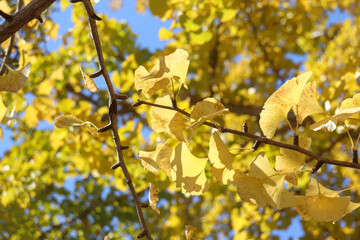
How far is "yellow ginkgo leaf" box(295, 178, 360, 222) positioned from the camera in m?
0.45

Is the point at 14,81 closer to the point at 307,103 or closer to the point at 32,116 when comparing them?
the point at 307,103

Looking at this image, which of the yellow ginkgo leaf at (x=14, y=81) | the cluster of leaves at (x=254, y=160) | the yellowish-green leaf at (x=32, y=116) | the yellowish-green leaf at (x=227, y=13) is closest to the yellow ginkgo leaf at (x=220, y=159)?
the cluster of leaves at (x=254, y=160)

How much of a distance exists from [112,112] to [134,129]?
711mm

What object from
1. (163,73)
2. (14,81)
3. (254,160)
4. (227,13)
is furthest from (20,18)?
(227,13)

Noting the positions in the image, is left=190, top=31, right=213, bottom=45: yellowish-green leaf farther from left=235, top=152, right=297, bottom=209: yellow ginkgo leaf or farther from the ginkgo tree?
left=235, top=152, right=297, bottom=209: yellow ginkgo leaf

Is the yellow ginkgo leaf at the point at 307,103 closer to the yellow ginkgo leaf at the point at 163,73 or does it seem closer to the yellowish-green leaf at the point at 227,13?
the yellow ginkgo leaf at the point at 163,73

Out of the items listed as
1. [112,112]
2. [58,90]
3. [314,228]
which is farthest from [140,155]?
[58,90]

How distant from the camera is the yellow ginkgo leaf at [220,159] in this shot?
0.44m

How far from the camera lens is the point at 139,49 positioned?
5.71ft

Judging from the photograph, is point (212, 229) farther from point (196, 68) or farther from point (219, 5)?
point (219, 5)

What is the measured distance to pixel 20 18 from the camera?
493mm

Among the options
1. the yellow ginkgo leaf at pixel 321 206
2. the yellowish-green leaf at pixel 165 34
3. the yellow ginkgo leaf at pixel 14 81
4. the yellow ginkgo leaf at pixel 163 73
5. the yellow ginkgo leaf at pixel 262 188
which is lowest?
the yellow ginkgo leaf at pixel 321 206

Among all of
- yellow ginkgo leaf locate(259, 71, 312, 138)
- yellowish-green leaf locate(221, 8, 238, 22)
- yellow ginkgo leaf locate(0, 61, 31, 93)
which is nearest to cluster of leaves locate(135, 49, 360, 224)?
yellow ginkgo leaf locate(259, 71, 312, 138)

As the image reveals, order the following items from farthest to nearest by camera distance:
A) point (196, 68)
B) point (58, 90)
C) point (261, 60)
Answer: point (261, 60) → point (196, 68) → point (58, 90)
